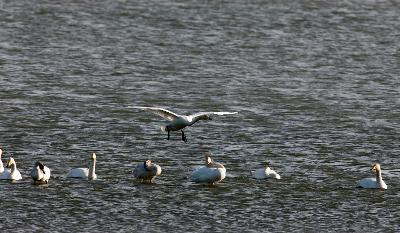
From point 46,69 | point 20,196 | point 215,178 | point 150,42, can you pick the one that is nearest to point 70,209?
point 20,196

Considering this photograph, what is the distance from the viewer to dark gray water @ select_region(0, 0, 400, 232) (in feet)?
68.3

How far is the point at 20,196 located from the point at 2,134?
5599 millimetres

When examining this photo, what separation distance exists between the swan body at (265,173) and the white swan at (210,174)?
608mm

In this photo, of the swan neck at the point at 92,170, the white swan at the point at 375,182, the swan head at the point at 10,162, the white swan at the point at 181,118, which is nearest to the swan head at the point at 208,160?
the white swan at the point at 181,118

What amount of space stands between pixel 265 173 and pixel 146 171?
7.11 feet

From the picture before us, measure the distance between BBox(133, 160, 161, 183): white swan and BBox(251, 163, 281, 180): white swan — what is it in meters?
1.79

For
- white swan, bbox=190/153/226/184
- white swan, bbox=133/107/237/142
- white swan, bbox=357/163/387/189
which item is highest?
white swan, bbox=133/107/237/142

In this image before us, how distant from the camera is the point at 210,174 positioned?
886 inches

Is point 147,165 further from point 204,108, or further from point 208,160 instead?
point 204,108

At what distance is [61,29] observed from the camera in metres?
42.6

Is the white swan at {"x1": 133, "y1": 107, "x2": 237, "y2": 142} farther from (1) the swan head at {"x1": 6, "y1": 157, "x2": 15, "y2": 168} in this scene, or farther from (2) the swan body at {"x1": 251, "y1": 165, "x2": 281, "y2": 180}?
(1) the swan head at {"x1": 6, "y1": 157, "x2": 15, "y2": 168}

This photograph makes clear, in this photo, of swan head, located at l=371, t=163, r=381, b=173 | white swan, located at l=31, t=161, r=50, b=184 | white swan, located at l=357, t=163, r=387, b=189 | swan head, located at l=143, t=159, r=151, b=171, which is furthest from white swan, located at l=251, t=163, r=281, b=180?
white swan, located at l=31, t=161, r=50, b=184

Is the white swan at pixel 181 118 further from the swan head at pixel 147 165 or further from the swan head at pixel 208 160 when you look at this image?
the swan head at pixel 147 165

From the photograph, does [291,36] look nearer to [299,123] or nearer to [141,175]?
[299,123]
